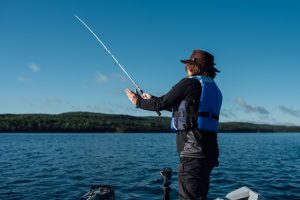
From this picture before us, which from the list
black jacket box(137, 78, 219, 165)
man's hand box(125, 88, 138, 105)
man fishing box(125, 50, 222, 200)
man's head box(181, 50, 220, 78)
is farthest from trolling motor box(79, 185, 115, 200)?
man's head box(181, 50, 220, 78)

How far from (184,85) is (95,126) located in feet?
502

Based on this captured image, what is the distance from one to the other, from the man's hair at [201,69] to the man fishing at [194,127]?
157 mm

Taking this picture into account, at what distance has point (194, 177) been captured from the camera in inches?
207

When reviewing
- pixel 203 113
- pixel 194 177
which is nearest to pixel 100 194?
pixel 194 177

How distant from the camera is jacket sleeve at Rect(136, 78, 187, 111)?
208 inches

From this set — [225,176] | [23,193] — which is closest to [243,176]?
[225,176]

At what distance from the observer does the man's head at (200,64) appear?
18.3 feet

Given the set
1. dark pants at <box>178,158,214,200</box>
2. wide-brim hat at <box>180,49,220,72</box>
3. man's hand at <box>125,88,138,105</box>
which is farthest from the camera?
man's hand at <box>125,88,138,105</box>

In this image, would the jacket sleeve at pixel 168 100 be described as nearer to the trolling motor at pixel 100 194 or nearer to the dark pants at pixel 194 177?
the dark pants at pixel 194 177

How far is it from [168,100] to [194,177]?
40.2 inches

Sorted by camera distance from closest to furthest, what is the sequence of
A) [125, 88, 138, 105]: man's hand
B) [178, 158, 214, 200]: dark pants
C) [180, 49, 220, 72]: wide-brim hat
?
[178, 158, 214, 200]: dark pants < [180, 49, 220, 72]: wide-brim hat < [125, 88, 138, 105]: man's hand

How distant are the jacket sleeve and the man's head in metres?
0.34

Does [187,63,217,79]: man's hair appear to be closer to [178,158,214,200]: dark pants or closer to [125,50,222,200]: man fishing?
[125,50,222,200]: man fishing

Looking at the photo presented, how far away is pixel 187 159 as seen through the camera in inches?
209
